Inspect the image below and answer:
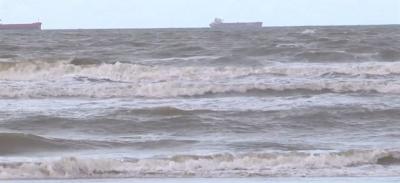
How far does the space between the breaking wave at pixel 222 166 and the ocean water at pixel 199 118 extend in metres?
0.01

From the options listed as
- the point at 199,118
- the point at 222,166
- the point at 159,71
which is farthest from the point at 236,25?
the point at 222,166

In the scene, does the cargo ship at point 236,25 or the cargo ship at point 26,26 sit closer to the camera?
the cargo ship at point 26,26

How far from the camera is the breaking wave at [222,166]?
9234 mm

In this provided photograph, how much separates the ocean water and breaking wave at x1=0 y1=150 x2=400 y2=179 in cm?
1

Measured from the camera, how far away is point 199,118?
14258 mm

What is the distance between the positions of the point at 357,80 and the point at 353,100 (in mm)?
3420

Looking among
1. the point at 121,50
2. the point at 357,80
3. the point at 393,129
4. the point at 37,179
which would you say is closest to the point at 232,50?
the point at 121,50

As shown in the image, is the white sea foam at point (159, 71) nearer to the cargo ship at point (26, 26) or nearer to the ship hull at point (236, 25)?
the cargo ship at point (26, 26)

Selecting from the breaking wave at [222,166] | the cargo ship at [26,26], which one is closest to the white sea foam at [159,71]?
the breaking wave at [222,166]

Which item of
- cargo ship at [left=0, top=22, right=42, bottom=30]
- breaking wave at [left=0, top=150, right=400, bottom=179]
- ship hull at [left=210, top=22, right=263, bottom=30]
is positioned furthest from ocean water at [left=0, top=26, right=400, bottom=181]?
ship hull at [left=210, top=22, right=263, bottom=30]

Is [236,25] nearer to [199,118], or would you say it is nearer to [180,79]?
[180,79]

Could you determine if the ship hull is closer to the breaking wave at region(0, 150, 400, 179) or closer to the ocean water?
the ocean water

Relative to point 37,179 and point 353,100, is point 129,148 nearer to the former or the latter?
point 37,179

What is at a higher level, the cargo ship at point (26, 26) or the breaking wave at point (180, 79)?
the cargo ship at point (26, 26)
